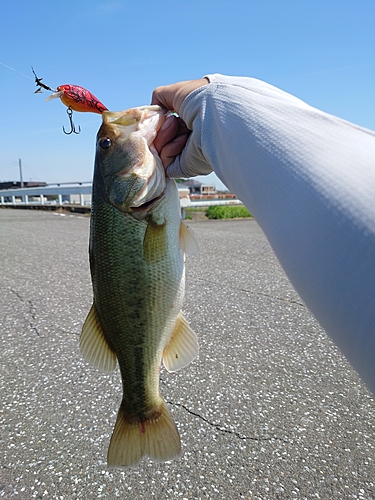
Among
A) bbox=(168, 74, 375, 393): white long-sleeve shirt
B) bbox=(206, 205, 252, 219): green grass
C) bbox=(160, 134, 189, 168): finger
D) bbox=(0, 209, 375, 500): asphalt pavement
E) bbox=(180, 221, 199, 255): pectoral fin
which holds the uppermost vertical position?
bbox=(160, 134, 189, 168): finger

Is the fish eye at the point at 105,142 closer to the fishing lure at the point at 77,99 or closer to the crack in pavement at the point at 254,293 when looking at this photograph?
the fishing lure at the point at 77,99

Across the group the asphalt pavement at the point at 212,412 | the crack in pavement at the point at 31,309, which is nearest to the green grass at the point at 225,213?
the asphalt pavement at the point at 212,412

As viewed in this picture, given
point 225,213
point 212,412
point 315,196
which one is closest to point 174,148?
point 315,196

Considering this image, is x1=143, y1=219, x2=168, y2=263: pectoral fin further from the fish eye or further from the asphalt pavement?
the asphalt pavement

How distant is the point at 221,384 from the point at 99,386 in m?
0.96

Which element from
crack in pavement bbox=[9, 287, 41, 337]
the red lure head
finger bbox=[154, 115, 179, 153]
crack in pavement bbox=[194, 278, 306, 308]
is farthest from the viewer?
crack in pavement bbox=[194, 278, 306, 308]

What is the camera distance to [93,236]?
1.64m

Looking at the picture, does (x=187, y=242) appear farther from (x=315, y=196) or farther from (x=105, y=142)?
(x=315, y=196)

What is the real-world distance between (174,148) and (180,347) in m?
0.86

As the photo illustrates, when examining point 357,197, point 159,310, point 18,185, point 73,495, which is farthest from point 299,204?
point 18,185

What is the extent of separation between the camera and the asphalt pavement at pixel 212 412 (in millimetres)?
2303

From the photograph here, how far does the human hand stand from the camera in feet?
5.30

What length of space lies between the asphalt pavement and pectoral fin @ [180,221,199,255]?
4.70 feet

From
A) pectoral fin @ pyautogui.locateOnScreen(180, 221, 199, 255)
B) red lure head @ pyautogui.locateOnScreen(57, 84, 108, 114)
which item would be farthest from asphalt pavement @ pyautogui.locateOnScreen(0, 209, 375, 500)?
red lure head @ pyautogui.locateOnScreen(57, 84, 108, 114)
